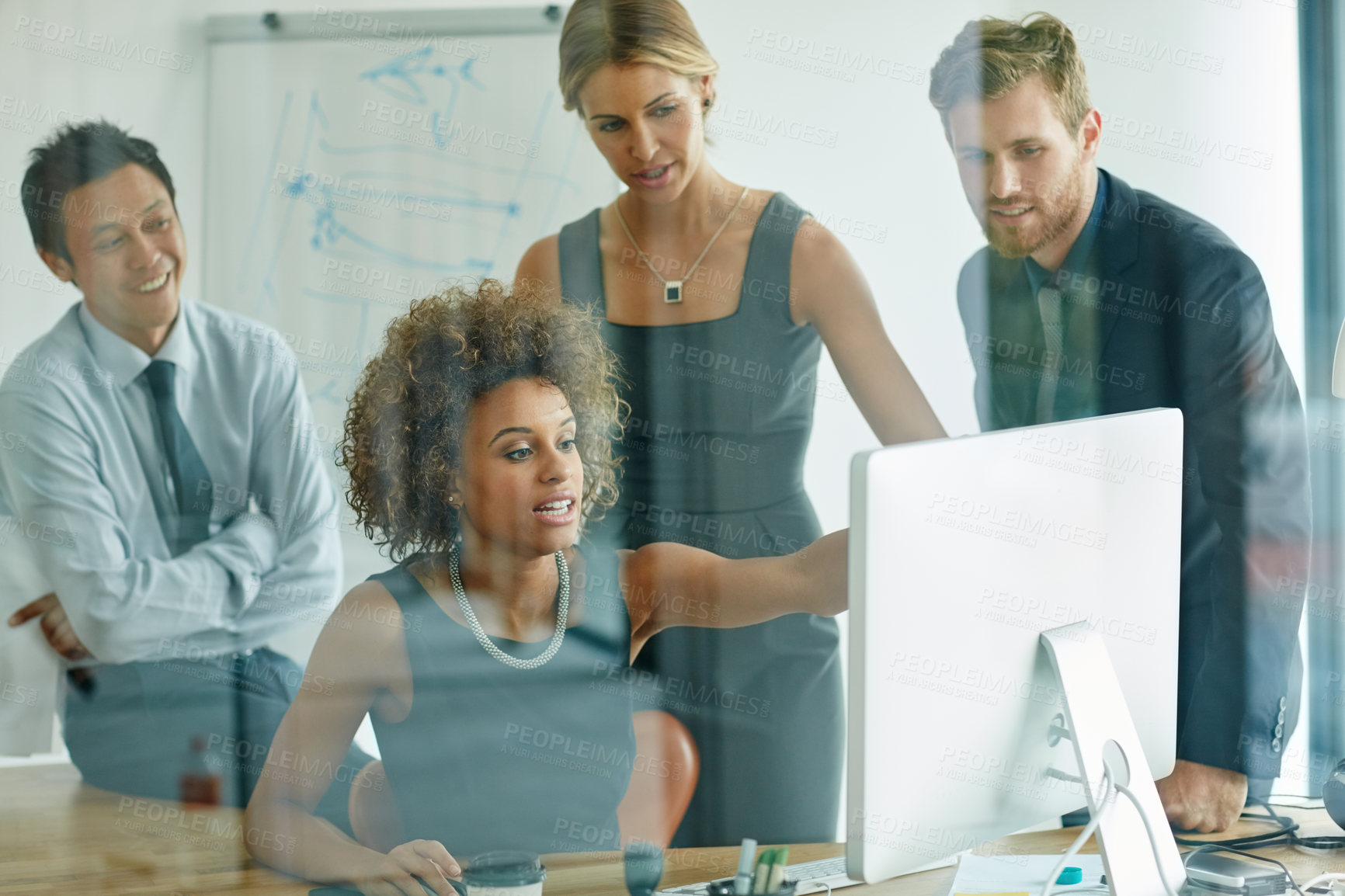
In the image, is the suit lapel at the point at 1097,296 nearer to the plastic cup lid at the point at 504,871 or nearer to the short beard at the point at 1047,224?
the short beard at the point at 1047,224

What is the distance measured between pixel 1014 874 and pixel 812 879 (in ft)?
0.89

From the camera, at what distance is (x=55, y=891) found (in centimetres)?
158

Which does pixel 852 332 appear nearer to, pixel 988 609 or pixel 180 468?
pixel 988 609

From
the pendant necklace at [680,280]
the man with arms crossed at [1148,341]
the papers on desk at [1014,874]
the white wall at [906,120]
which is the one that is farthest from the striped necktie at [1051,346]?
the papers on desk at [1014,874]

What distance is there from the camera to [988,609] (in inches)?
38.1

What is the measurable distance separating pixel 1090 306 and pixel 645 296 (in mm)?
908

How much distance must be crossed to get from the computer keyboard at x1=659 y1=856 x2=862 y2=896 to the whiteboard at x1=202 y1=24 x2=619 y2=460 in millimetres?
947

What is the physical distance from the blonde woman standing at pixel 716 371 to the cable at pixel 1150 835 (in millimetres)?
945

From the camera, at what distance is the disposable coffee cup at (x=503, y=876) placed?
1110 millimetres

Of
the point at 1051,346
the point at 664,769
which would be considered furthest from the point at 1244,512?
the point at 664,769

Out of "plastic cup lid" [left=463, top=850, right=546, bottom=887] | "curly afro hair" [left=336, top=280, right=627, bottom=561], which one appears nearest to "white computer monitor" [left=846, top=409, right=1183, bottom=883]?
"plastic cup lid" [left=463, top=850, right=546, bottom=887]

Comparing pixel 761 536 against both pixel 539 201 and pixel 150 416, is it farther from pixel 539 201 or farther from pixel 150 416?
pixel 150 416

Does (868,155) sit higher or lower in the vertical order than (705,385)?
higher

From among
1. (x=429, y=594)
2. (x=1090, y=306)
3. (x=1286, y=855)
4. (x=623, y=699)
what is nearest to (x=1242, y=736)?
(x=1286, y=855)
